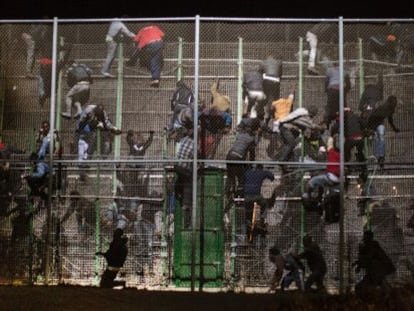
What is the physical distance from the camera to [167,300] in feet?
38.7

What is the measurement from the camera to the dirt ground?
8.48 metres

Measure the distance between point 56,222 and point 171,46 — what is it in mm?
4154

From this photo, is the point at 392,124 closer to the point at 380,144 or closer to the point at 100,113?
the point at 380,144

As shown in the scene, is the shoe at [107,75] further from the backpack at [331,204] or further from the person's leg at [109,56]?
the backpack at [331,204]

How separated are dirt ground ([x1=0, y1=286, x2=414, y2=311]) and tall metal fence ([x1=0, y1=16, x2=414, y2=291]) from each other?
3.61ft

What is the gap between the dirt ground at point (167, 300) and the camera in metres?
8.48

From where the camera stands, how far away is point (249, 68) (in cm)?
1433

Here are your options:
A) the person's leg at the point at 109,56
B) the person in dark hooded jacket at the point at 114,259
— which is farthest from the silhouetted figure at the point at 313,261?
the person's leg at the point at 109,56

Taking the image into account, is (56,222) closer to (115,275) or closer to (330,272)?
(115,275)

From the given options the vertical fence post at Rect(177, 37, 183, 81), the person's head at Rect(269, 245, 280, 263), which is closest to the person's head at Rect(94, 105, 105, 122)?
the vertical fence post at Rect(177, 37, 183, 81)

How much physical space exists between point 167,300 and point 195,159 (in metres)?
3.00

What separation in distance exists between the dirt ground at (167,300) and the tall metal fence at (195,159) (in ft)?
3.61

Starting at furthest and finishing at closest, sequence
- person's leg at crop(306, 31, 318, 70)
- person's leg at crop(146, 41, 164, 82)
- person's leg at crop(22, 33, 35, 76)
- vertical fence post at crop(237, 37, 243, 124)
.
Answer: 1. person's leg at crop(22, 33, 35, 76)
2. person's leg at crop(146, 41, 164, 82)
3. person's leg at crop(306, 31, 318, 70)
4. vertical fence post at crop(237, 37, 243, 124)

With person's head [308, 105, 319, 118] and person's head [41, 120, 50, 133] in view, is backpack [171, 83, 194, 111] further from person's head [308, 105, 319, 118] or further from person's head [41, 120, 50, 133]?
person's head [41, 120, 50, 133]
